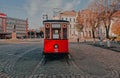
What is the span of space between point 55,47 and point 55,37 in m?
0.88

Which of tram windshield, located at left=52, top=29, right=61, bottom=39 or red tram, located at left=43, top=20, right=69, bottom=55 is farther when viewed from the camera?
tram windshield, located at left=52, top=29, right=61, bottom=39

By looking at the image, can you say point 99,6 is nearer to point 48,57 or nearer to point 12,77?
point 48,57

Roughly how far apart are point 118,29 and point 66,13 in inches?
2449

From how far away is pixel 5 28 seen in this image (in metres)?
133

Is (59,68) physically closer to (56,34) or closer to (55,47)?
(55,47)

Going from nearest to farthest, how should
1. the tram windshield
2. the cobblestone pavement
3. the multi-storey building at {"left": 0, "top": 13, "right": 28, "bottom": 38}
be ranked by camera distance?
the cobblestone pavement < the tram windshield < the multi-storey building at {"left": 0, "top": 13, "right": 28, "bottom": 38}

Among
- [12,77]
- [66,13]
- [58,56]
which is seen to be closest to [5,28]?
[66,13]

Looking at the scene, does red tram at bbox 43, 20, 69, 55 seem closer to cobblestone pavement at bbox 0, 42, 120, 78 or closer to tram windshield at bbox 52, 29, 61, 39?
tram windshield at bbox 52, 29, 61, 39

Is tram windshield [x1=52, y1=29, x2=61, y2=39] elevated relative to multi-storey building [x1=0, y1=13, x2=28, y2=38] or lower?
lower

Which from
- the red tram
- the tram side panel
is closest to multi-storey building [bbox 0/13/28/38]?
the red tram

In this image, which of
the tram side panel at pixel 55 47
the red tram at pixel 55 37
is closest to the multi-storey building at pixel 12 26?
the red tram at pixel 55 37

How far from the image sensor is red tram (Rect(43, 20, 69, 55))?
16.7m

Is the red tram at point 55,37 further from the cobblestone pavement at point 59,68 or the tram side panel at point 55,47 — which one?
the cobblestone pavement at point 59,68

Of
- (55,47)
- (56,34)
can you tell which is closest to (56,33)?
(56,34)
